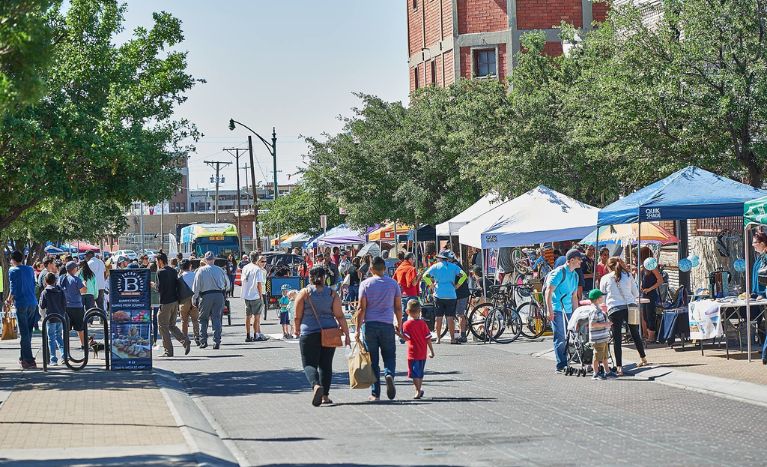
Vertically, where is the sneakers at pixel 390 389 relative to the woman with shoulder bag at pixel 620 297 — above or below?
below

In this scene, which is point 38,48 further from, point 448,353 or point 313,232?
point 313,232

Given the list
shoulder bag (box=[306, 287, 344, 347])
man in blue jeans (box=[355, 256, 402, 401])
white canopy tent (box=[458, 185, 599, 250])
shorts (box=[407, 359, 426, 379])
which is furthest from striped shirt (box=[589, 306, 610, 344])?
white canopy tent (box=[458, 185, 599, 250])

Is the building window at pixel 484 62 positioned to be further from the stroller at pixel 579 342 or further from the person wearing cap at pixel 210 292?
the stroller at pixel 579 342

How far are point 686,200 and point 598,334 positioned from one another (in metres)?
3.80

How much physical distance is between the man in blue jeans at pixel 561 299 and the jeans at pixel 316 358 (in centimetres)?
481

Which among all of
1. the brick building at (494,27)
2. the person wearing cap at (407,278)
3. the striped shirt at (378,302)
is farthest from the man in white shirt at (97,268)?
the brick building at (494,27)

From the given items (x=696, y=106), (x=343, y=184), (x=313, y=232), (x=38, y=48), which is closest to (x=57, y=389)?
(x=38, y=48)

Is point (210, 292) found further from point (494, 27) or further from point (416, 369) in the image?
point (494, 27)

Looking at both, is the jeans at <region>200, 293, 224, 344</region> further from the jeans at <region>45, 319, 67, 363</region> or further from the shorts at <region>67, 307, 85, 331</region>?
the jeans at <region>45, 319, 67, 363</region>

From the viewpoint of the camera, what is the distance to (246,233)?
467 feet

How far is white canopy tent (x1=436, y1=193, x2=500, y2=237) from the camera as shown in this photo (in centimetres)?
3228

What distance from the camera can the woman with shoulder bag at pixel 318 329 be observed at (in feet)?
47.3

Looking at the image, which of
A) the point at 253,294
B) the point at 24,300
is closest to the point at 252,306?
the point at 253,294

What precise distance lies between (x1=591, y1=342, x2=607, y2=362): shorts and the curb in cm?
556
